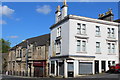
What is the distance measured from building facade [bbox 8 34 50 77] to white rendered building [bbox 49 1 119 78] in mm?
3734

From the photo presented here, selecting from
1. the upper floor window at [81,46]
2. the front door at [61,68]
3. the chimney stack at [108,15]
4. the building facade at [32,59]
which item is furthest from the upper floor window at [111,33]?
the building facade at [32,59]

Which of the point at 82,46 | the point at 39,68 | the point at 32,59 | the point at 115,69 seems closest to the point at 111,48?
the point at 115,69

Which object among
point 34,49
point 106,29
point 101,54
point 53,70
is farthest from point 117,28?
point 34,49

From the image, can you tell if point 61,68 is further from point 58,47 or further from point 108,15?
point 108,15

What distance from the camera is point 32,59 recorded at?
42.2 m

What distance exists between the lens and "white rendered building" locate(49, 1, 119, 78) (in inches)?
1212

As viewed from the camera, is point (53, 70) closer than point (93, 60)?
No

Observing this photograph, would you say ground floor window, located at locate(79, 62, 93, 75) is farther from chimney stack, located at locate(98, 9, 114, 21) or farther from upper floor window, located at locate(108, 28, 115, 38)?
chimney stack, located at locate(98, 9, 114, 21)

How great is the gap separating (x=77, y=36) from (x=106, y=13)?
10.0 metres

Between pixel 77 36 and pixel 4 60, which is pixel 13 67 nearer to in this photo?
pixel 4 60

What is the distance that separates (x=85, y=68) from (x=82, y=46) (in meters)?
3.61

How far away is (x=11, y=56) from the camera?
→ 55.4 metres

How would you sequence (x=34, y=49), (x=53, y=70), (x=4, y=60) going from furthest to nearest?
(x=4, y=60), (x=34, y=49), (x=53, y=70)

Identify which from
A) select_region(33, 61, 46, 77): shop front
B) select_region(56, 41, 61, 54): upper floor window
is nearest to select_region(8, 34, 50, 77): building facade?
select_region(33, 61, 46, 77): shop front
